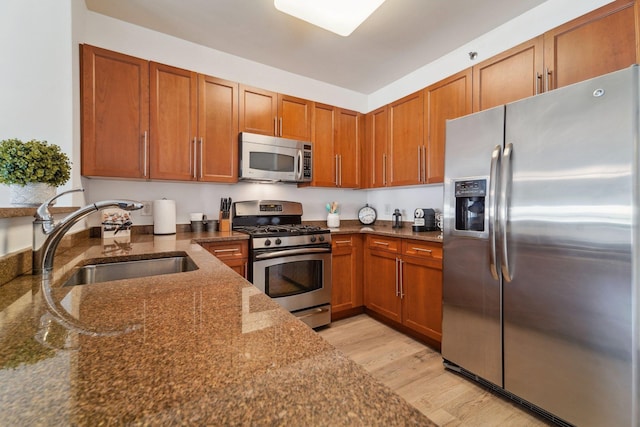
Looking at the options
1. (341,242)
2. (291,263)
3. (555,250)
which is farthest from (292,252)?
(555,250)

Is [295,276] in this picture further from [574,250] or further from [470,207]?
Result: [574,250]

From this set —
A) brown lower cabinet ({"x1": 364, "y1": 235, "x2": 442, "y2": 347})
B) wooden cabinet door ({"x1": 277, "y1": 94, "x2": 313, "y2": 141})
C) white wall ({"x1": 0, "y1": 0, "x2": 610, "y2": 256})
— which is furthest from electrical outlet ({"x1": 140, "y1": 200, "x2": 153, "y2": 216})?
brown lower cabinet ({"x1": 364, "y1": 235, "x2": 442, "y2": 347})

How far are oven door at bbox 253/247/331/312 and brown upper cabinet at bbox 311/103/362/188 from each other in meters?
0.86

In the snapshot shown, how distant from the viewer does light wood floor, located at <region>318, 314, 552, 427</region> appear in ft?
5.08

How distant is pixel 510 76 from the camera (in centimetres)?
199

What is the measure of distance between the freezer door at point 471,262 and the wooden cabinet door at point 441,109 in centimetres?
48

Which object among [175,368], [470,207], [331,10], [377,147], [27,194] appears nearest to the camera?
[175,368]

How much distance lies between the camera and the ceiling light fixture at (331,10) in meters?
1.50

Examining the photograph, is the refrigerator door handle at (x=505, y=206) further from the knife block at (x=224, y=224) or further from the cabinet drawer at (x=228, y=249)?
the knife block at (x=224, y=224)

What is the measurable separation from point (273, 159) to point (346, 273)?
1.34m

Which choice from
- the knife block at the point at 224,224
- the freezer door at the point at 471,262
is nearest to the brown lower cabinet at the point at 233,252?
the knife block at the point at 224,224

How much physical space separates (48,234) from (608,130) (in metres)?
2.32

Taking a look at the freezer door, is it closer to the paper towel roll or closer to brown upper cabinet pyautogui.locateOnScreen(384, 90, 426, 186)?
brown upper cabinet pyautogui.locateOnScreen(384, 90, 426, 186)

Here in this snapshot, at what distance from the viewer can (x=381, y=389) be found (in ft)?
1.19
